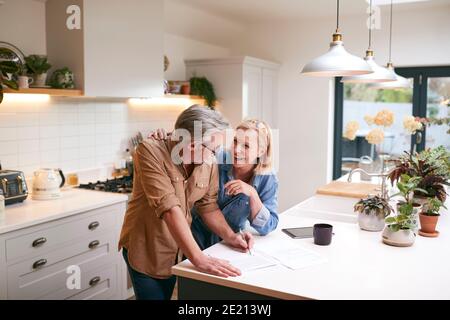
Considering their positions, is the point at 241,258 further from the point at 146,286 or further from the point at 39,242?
the point at 39,242

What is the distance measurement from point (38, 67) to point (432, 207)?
2.68m

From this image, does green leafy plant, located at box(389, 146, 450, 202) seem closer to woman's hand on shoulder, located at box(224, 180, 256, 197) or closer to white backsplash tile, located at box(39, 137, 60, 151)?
woman's hand on shoulder, located at box(224, 180, 256, 197)

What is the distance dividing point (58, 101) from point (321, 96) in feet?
10.1

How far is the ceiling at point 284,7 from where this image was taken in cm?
448

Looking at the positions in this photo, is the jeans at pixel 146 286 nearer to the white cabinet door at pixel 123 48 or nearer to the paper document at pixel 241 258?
the paper document at pixel 241 258

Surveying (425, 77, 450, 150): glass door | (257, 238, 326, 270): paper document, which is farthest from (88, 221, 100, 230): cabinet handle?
(425, 77, 450, 150): glass door

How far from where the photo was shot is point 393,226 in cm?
211

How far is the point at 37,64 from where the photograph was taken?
330cm

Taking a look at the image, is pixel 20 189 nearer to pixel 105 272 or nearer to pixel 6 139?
pixel 6 139

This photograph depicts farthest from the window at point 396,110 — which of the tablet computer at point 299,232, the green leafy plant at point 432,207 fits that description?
the tablet computer at point 299,232

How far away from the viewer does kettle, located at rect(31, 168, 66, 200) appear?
3246mm

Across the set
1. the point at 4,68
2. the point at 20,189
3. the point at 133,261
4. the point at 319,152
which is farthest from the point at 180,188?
the point at 319,152

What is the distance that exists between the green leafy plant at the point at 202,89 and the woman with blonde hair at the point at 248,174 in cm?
277

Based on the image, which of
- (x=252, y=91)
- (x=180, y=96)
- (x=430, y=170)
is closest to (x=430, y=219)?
Answer: (x=430, y=170)
